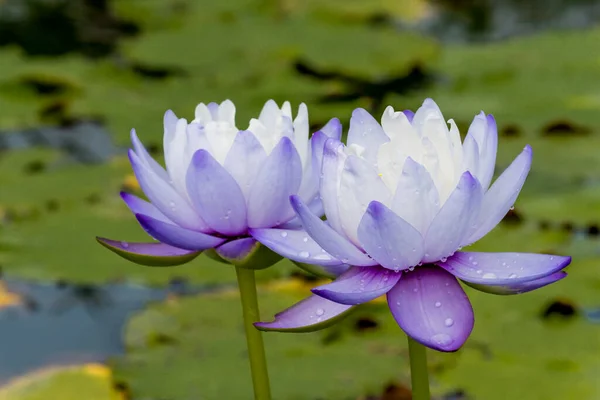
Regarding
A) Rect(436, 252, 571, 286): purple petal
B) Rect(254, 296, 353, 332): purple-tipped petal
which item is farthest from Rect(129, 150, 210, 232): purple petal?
Rect(436, 252, 571, 286): purple petal

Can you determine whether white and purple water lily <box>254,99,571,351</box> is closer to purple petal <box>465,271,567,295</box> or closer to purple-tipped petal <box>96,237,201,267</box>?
purple petal <box>465,271,567,295</box>

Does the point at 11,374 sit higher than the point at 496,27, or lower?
lower

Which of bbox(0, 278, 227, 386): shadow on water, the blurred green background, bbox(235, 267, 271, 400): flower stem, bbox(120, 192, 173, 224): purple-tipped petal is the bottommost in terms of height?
bbox(0, 278, 227, 386): shadow on water

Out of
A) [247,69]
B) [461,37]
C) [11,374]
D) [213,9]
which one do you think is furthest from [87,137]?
[461,37]

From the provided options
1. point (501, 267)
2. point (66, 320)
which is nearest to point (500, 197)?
point (501, 267)

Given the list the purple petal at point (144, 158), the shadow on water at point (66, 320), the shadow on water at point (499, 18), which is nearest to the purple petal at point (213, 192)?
the purple petal at point (144, 158)

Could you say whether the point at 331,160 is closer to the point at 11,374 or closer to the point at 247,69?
the point at 11,374

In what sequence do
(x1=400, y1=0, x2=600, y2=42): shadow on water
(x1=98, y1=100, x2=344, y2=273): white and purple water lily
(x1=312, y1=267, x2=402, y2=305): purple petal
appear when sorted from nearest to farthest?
(x1=312, y1=267, x2=402, y2=305): purple petal
(x1=98, y1=100, x2=344, y2=273): white and purple water lily
(x1=400, y1=0, x2=600, y2=42): shadow on water

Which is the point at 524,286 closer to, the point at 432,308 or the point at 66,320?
the point at 432,308
